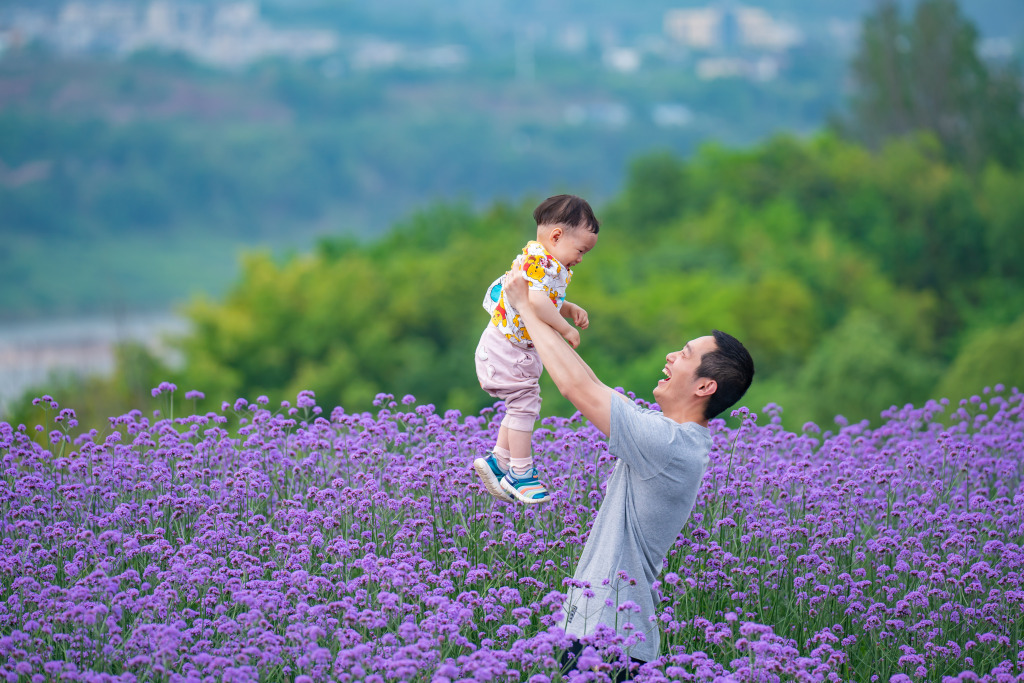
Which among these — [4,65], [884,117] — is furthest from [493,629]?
[4,65]

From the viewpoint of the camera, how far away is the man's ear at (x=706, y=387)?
3350mm

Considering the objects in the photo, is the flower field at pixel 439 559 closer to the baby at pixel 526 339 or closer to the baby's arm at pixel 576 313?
the baby at pixel 526 339

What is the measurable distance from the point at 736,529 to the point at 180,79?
5164 inches

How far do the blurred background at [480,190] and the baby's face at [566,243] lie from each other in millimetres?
2480

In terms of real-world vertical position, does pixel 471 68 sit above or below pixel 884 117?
above

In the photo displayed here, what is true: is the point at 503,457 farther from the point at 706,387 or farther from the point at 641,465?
the point at 706,387

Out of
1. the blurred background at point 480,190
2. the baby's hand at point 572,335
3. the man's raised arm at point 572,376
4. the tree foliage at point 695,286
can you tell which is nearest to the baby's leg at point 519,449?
the baby's hand at point 572,335

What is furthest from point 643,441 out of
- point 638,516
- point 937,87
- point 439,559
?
point 937,87

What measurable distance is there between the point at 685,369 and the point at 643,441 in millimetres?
291

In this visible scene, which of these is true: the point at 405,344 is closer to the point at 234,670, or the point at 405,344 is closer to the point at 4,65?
the point at 234,670

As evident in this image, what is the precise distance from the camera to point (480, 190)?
382ft

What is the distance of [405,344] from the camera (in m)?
46.8

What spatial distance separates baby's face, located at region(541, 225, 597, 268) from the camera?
364 centimetres

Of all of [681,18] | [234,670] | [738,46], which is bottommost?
[234,670]
